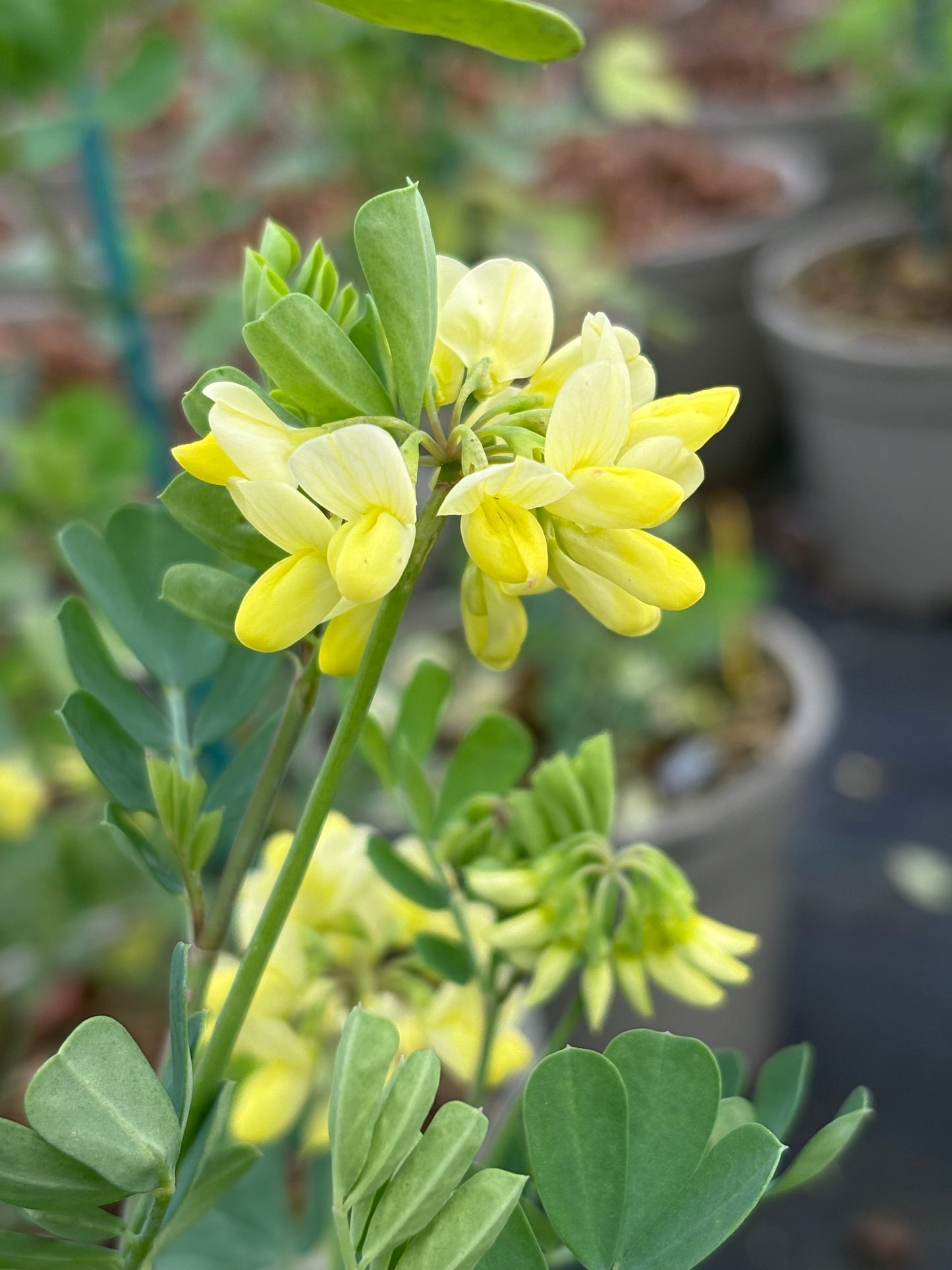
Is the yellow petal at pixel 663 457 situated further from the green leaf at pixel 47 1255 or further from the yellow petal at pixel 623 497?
the green leaf at pixel 47 1255

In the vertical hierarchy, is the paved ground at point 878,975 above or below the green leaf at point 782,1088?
below

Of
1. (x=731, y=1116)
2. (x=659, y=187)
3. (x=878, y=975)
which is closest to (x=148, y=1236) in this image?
(x=731, y=1116)

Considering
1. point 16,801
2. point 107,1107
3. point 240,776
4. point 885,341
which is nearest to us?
point 107,1107

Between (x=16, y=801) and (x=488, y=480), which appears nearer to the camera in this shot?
(x=488, y=480)

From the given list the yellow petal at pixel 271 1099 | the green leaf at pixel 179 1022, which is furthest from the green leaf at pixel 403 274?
the yellow petal at pixel 271 1099

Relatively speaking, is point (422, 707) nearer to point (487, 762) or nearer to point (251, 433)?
point (487, 762)

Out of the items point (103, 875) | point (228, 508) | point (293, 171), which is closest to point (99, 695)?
point (228, 508)

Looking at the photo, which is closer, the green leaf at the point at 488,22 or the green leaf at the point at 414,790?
the green leaf at the point at 488,22
